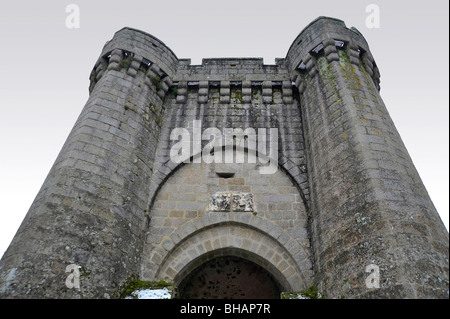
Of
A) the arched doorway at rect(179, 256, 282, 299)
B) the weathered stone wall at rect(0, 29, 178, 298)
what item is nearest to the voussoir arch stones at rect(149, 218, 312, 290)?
the weathered stone wall at rect(0, 29, 178, 298)

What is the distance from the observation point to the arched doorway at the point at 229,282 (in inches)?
279

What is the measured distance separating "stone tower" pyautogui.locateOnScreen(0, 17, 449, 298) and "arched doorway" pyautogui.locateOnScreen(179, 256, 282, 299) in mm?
30

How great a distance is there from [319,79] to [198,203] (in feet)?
10.8

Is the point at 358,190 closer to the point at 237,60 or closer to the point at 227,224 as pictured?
the point at 227,224

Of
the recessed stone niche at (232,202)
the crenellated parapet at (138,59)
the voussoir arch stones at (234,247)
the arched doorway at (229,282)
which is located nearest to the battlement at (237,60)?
the crenellated parapet at (138,59)

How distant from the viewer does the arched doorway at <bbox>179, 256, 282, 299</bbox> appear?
709cm

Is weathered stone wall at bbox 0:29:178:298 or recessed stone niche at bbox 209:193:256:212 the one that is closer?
weathered stone wall at bbox 0:29:178:298

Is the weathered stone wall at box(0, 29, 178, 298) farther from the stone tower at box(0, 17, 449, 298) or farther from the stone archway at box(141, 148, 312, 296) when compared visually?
the stone archway at box(141, 148, 312, 296)

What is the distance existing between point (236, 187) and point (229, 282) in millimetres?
2288

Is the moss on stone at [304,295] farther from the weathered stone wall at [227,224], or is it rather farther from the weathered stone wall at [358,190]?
the weathered stone wall at [227,224]

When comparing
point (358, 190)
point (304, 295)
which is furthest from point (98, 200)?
point (358, 190)

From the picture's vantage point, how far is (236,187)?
20.7ft

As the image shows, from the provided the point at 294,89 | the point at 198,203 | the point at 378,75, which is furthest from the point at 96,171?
the point at 378,75
